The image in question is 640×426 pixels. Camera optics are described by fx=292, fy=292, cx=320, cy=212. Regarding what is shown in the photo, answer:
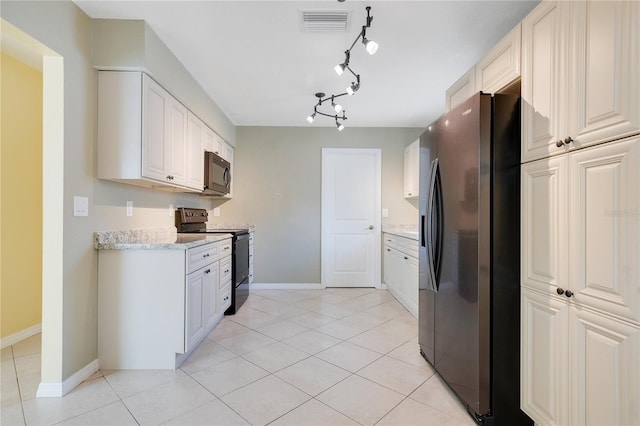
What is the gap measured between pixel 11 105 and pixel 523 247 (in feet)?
12.9

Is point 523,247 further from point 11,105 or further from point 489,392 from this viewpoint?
point 11,105

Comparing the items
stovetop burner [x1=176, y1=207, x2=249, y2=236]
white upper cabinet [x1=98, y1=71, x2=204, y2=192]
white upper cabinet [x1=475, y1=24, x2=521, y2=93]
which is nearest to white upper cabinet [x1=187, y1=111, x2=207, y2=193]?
stovetop burner [x1=176, y1=207, x2=249, y2=236]

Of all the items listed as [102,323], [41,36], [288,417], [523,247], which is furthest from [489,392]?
[41,36]

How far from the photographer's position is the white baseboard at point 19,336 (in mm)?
2439

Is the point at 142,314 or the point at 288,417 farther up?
the point at 142,314

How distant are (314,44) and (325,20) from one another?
303 millimetres

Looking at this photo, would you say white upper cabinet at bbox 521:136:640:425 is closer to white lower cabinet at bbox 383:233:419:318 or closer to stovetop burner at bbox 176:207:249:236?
white lower cabinet at bbox 383:233:419:318

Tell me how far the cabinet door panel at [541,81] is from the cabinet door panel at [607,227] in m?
0.19

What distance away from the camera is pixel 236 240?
3.44 metres

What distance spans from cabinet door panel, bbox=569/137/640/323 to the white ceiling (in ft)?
4.42

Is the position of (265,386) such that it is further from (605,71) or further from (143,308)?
(605,71)

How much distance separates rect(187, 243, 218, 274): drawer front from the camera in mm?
2227

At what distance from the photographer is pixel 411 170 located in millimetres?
4230

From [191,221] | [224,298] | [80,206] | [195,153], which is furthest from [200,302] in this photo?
[195,153]
